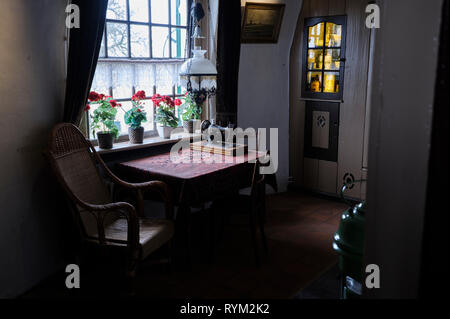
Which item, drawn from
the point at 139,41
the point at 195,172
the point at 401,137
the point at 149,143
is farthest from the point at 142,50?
the point at 401,137

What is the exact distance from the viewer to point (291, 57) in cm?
525

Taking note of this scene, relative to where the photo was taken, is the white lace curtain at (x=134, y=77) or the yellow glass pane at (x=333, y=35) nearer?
the white lace curtain at (x=134, y=77)

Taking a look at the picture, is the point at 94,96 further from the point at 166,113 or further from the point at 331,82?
the point at 331,82

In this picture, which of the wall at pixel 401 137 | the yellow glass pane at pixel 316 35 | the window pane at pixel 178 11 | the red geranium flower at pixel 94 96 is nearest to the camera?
the wall at pixel 401 137

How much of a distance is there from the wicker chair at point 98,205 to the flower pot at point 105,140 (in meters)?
0.18

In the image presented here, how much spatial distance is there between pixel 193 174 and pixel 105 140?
84cm

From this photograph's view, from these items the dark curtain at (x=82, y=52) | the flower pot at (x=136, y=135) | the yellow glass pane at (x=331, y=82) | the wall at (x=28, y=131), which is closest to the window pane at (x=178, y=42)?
the flower pot at (x=136, y=135)

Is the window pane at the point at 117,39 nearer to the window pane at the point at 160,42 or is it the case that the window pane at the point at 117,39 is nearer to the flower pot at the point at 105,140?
the window pane at the point at 160,42

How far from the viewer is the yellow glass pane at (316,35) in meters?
4.96

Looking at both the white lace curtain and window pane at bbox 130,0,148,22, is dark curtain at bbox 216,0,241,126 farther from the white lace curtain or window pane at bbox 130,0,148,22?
window pane at bbox 130,0,148,22

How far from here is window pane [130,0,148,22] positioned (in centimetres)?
383

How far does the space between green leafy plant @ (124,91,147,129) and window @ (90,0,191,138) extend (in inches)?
4.0

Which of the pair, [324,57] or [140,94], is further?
[324,57]

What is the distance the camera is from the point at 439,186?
804mm
